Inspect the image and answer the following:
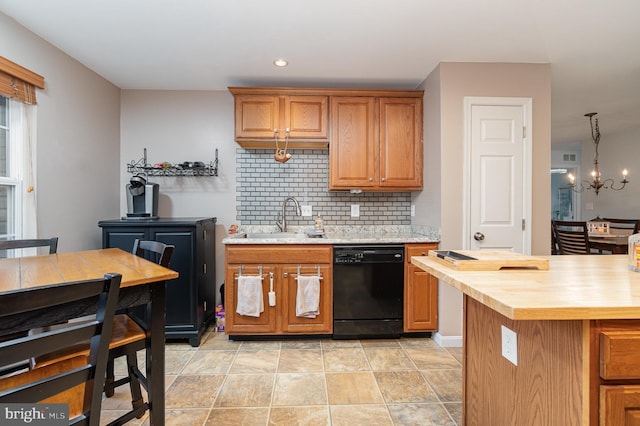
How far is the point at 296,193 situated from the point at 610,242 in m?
3.83

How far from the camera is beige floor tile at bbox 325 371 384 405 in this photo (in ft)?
6.30

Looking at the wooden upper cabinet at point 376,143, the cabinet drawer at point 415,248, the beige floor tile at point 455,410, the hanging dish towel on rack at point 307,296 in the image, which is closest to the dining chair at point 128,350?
the hanging dish towel on rack at point 307,296

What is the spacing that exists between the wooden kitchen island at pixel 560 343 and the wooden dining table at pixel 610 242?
10.4ft

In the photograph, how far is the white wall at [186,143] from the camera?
10.7 ft

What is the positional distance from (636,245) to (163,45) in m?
3.11

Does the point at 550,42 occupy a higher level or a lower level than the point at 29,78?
higher

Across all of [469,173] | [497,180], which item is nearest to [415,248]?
[469,173]

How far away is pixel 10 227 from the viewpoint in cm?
216

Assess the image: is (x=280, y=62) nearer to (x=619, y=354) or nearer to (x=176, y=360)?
(x=176, y=360)

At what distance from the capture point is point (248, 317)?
2.71 meters

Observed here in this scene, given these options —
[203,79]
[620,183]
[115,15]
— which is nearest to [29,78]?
[115,15]

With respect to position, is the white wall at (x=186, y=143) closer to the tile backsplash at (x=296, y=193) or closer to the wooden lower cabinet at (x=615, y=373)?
the tile backsplash at (x=296, y=193)

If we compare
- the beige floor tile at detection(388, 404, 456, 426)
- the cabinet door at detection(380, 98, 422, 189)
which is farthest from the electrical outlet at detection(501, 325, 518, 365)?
the cabinet door at detection(380, 98, 422, 189)

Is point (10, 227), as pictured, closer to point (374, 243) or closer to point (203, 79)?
point (203, 79)
